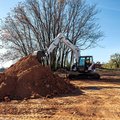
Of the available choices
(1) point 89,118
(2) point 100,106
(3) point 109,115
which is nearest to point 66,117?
(1) point 89,118

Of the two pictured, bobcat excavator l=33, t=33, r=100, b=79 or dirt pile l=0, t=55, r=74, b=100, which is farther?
bobcat excavator l=33, t=33, r=100, b=79

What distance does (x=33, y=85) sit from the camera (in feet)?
55.1

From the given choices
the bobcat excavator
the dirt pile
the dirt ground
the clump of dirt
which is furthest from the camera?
the bobcat excavator

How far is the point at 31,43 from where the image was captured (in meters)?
A: 40.0

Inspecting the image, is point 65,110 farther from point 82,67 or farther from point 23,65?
→ point 82,67

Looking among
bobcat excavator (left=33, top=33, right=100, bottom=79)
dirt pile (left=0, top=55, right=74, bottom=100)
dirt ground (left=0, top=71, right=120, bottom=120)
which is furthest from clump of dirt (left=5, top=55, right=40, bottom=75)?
bobcat excavator (left=33, top=33, right=100, bottom=79)

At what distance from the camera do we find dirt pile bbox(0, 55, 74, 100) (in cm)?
1592

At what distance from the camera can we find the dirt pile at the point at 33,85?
15.9 meters

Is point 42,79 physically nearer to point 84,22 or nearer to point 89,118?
point 89,118

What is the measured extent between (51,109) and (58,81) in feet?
19.6

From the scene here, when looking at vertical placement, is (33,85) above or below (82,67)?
below

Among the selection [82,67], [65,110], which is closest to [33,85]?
[65,110]

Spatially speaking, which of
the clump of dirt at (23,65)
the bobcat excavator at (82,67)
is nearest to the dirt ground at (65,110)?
the clump of dirt at (23,65)

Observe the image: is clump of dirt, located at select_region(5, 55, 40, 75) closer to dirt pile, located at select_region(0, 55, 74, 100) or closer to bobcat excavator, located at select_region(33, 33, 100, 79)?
dirt pile, located at select_region(0, 55, 74, 100)
